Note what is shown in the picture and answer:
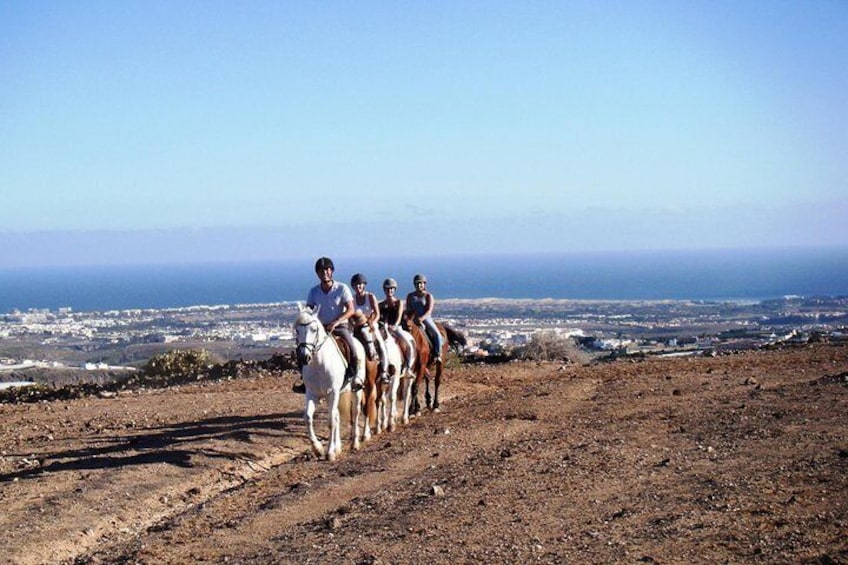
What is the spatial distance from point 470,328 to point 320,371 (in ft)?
170

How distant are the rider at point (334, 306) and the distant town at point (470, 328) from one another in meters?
15.6

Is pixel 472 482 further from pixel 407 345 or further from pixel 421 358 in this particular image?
pixel 421 358

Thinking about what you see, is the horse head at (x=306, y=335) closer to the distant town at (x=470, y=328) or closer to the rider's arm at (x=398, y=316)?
the rider's arm at (x=398, y=316)

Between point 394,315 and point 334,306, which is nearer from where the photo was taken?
point 334,306

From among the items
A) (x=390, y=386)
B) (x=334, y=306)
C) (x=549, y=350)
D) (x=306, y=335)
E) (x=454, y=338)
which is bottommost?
(x=549, y=350)

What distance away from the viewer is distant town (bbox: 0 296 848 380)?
42.9m

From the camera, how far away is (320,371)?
14289 mm

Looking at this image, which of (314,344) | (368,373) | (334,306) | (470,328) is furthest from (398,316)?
(470,328)

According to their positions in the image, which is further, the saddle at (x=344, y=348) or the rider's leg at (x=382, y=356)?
the rider's leg at (x=382, y=356)

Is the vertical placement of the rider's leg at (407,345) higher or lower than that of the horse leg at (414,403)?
higher

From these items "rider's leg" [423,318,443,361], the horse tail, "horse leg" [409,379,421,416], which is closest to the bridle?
"horse leg" [409,379,421,416]

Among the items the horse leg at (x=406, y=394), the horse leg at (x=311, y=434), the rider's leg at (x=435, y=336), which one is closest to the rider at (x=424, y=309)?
the rider's leg at (x=435, y=336)

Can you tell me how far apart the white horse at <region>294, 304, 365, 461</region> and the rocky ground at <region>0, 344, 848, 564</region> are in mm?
473

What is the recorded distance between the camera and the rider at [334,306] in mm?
14828
